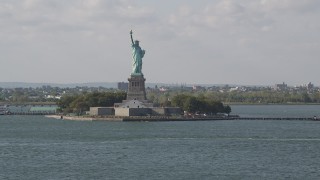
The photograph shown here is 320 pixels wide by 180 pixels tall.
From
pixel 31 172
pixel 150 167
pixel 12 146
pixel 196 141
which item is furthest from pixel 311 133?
pixel 31 172

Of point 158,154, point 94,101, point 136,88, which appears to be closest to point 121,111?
point 136,88

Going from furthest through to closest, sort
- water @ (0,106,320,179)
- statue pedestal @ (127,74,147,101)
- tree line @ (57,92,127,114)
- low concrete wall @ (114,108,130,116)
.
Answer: tree line @ (57,92,127,114) < statue pedestal @ (127,74,147,101) < low concrete wall @ (114,108,130,116) < water @ (0,106,320,179)

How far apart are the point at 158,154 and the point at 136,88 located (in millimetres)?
34881

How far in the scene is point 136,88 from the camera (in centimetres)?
7206

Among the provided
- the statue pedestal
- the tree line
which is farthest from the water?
the tree line

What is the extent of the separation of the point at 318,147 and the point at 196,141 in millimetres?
6377

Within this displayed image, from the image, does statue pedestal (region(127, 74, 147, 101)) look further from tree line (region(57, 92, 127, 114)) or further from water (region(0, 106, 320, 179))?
water (region(0, 106, 320, 179))

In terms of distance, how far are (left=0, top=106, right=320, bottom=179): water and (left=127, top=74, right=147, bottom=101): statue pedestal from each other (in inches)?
625

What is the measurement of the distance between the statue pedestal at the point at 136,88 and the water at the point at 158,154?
52.1 feet

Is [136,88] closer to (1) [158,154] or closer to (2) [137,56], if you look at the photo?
(2) [137,56]

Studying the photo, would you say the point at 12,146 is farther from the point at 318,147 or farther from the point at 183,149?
the point at 318,147

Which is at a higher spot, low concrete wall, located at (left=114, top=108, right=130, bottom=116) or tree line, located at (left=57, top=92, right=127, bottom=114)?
tree line, located at (left=57, top=92, right=127, bottom=114)

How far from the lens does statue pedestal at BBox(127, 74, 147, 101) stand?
7151 centimetres

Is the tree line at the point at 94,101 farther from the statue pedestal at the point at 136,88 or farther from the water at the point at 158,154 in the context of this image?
the water at the point at 158,154
